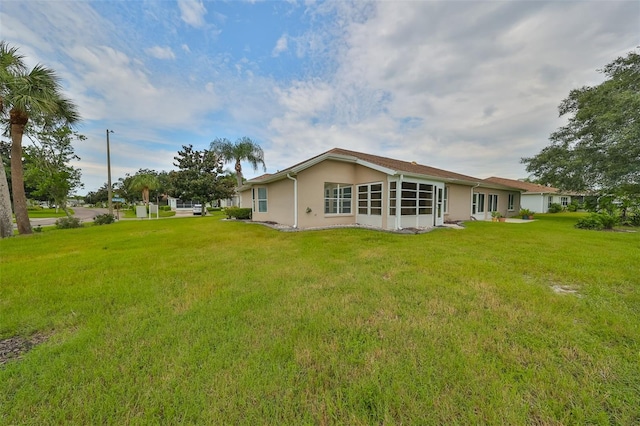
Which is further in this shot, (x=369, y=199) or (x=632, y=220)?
(x=632, y=220)

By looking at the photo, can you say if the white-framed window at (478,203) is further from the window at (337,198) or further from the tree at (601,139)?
the window at (337,198)

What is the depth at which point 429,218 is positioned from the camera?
11984 mm

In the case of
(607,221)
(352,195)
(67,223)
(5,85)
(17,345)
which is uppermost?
(5,85)

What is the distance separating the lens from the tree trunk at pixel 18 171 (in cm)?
1024

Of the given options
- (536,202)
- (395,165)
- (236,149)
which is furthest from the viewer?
(536,202)

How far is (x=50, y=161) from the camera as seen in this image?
17.9m

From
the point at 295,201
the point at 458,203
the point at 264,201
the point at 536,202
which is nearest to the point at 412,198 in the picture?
the point at 295,201

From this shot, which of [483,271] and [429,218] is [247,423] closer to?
[483,271]

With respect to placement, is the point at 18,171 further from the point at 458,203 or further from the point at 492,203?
the point at 492,203

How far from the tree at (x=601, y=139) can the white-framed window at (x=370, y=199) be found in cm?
1486

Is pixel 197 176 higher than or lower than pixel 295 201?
higher

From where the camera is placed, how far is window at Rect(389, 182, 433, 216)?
10539 mm

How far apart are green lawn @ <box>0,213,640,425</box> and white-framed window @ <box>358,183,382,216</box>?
602cm

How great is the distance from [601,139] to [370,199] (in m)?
16.5
